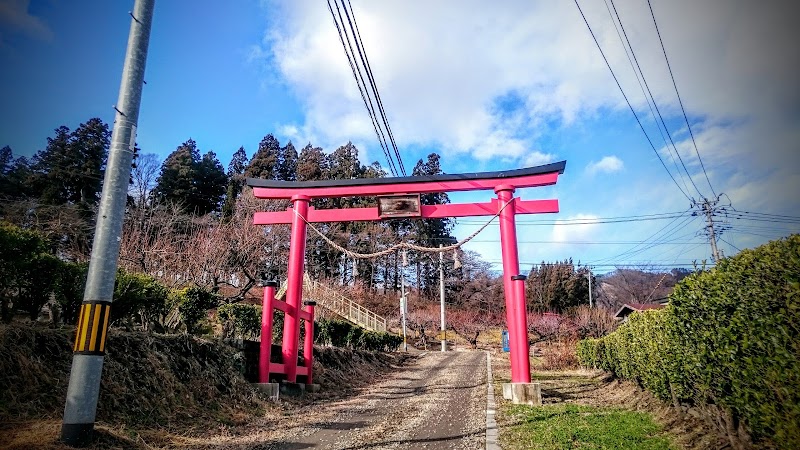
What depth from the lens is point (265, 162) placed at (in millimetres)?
38906

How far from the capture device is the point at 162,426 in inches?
209

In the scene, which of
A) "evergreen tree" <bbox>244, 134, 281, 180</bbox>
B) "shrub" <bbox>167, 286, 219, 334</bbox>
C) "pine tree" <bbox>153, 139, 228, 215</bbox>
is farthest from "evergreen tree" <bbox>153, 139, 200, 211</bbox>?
"shrub" <bbox>167, 286, 219, 334</bbox>

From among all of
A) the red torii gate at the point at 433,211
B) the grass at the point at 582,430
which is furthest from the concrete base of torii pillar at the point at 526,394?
the grass at the point at 582,430

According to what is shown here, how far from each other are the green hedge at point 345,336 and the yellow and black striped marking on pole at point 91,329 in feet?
36.5

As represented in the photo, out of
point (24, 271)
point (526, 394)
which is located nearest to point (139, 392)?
point (24, 271)

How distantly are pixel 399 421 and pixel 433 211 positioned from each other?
5.24 m

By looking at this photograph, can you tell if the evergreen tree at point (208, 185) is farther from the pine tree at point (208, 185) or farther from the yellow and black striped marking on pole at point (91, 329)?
the yellow and black striped marking on pole at point (91, 329)

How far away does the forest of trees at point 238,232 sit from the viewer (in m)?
16.0

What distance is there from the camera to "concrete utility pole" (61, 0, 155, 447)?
A: 385cm

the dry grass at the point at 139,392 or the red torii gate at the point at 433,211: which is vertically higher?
the red torii gate at the point at 433,211

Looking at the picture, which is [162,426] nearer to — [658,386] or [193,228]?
[658,386]

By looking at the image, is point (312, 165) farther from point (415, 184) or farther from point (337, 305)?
point (415, 184)

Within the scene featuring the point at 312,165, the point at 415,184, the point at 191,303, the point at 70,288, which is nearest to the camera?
the point at 70,288

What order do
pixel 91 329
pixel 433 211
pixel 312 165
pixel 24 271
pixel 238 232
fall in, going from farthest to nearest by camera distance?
pixel 312 165 → pixel 238 232 → pixel 433 211 → pixel 24 271 → pixel 91 329
